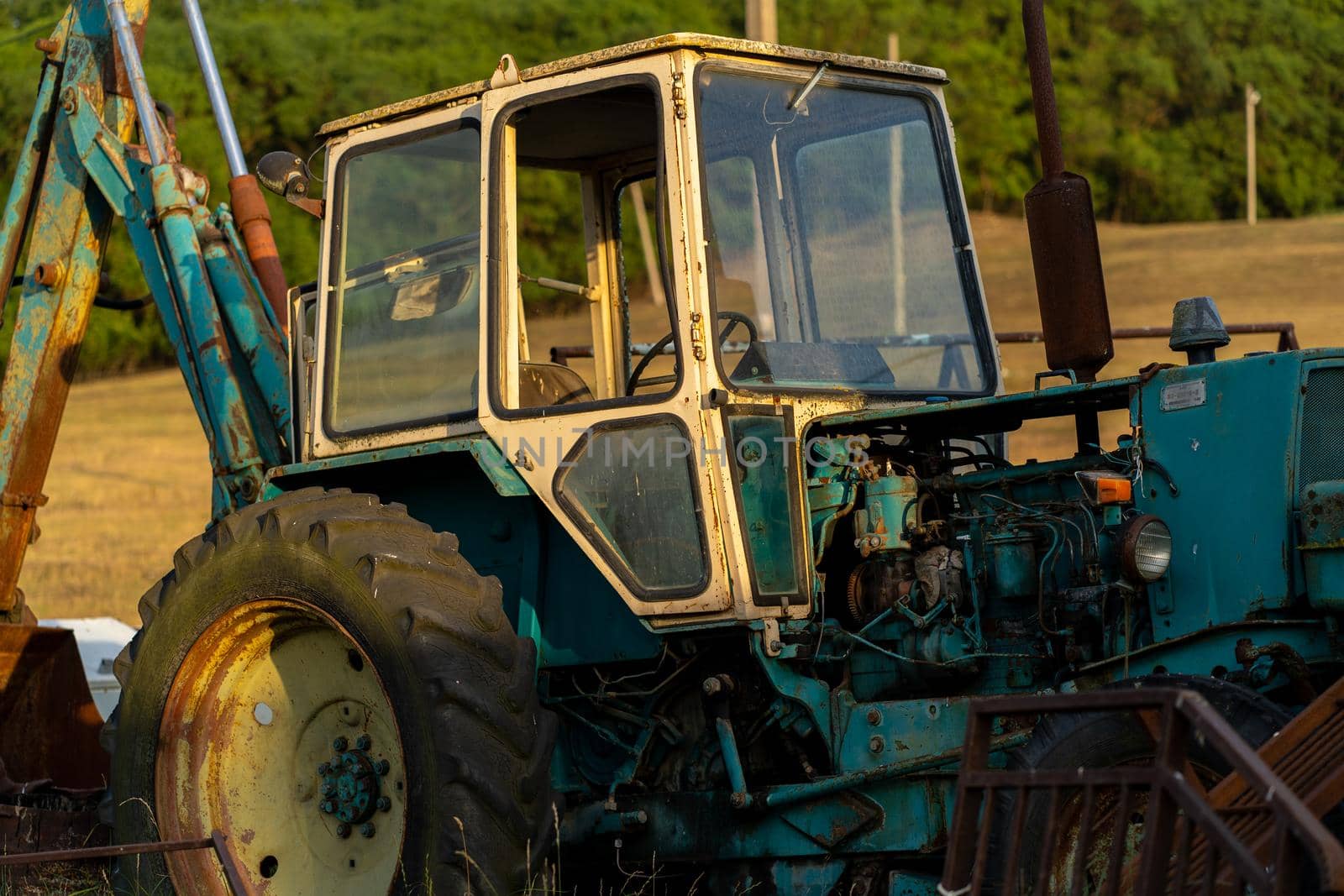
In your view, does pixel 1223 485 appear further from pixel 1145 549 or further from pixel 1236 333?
pixel 1236 333

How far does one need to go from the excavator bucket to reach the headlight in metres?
4.80

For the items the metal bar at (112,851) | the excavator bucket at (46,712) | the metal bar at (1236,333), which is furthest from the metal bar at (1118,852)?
the excavator bucket at (46,712)

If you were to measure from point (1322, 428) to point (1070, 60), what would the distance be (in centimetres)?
5462

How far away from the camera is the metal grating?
4.62 meters

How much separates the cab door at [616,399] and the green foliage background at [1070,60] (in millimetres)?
37862

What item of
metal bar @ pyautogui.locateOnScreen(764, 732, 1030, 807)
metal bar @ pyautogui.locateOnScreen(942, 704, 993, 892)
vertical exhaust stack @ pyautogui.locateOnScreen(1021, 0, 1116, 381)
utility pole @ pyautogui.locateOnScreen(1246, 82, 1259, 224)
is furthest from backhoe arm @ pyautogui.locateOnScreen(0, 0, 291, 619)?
utility pole @ pyautogui.locateOnScreen(1246, 82, 1259, 224)

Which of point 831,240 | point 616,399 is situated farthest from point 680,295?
point 831,240

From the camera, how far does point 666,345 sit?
6.23 meters

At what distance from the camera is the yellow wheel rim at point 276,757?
221 inches

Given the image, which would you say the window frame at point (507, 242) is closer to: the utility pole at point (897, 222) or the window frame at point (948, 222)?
the window frame at point (948, 222)

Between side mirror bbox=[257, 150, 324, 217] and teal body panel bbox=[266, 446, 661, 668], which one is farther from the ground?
side mirror bbox=[257, 150, 324, 217]

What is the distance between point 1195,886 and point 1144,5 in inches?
2280

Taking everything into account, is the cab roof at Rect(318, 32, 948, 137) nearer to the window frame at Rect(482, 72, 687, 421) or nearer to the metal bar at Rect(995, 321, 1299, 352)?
the window frame at Rect(482, 72, 687, 421)

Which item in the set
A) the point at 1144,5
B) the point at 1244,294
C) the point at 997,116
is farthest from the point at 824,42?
the point at 1244,294
